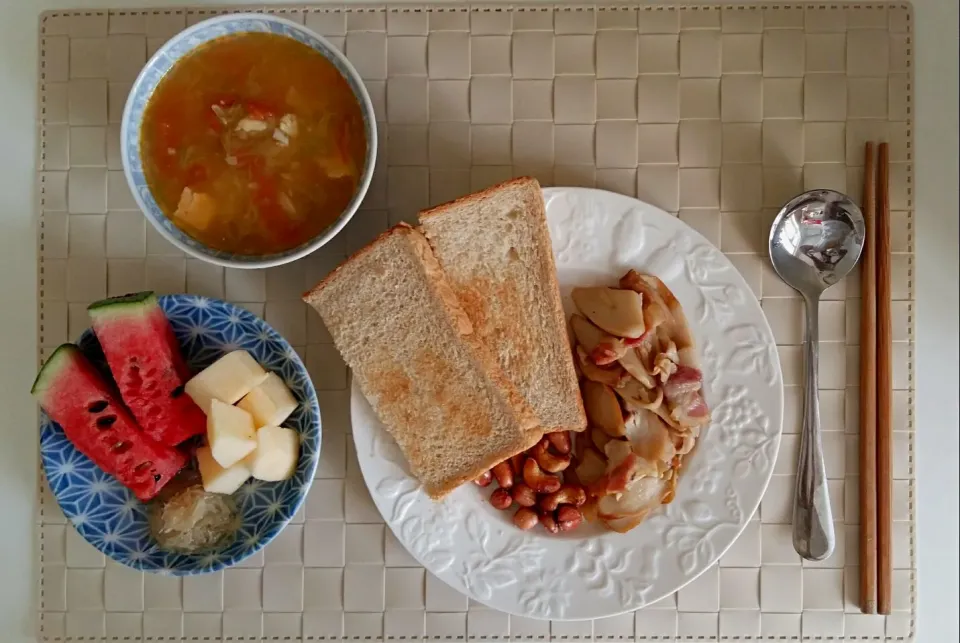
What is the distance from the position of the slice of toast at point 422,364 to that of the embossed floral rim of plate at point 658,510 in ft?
0.22

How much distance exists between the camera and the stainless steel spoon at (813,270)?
62.1 inches

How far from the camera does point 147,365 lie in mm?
1409

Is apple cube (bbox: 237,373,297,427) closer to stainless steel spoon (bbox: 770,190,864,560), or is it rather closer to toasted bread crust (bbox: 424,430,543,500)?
toasted bread crust (bbox: 424,430,543,500)

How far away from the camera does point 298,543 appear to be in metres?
1.64

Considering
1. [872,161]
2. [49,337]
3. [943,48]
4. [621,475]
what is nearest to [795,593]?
[621,475]

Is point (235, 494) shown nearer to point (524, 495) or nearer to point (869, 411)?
point (524, 495)

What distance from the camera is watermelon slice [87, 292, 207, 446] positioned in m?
1.39

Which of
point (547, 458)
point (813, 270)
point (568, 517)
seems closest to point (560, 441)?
point (547, 458)

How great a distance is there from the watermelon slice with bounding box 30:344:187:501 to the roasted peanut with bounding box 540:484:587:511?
2.68 ft

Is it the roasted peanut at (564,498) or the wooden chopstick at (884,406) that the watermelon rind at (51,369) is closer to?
the roasted peanut at (564,498)

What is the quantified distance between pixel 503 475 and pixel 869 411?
85 centimetres

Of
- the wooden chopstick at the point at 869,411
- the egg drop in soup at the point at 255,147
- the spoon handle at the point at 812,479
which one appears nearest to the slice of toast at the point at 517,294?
the egg drop in soup at the point at 255,147

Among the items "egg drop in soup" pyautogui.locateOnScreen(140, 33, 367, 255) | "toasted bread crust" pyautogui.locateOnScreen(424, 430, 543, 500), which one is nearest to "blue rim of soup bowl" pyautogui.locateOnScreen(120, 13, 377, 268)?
"egg drop in soup" pyautogui.locateOnScreen(140, 33, 367, 255)

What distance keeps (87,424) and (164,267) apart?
1.36ft
